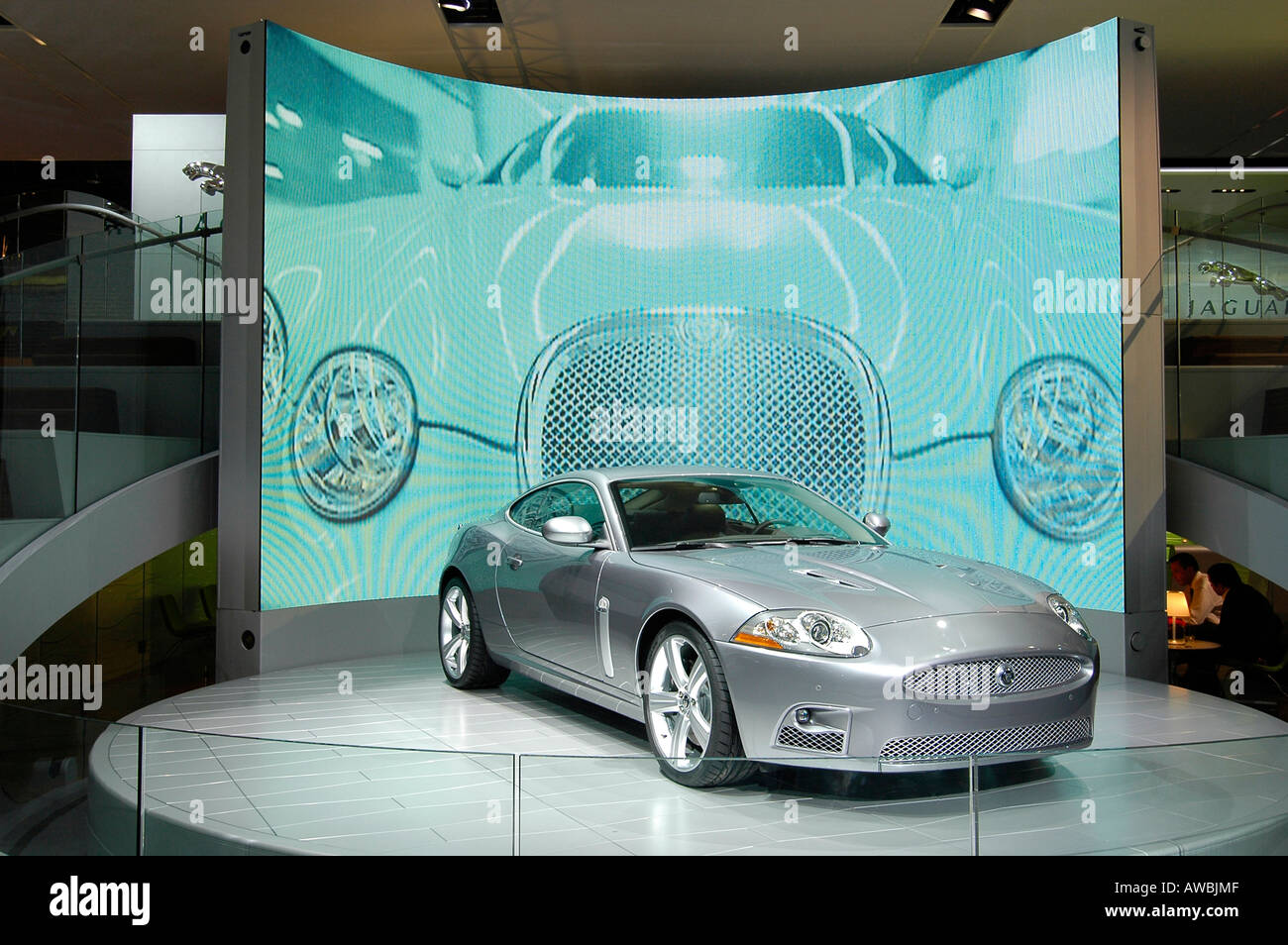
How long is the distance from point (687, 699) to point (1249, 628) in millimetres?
5376

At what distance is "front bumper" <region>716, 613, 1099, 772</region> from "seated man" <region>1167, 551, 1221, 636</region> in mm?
5316

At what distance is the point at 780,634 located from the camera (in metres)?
3.99

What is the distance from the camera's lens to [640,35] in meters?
9.89

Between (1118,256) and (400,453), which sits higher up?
(1118,256)

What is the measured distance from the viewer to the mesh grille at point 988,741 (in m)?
3.81

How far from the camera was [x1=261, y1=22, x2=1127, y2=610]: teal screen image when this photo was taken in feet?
25.2

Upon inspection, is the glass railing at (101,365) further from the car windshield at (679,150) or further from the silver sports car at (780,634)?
the silver sports car at (780,634)

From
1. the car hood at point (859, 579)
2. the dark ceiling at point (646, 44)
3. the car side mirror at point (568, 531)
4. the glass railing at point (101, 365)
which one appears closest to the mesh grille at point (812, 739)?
the car hood at point (859, 579)

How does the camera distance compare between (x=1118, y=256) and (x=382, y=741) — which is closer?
(x=382, y=741)

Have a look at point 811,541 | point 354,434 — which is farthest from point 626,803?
point 354,434

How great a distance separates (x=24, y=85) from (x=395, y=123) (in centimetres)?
612
